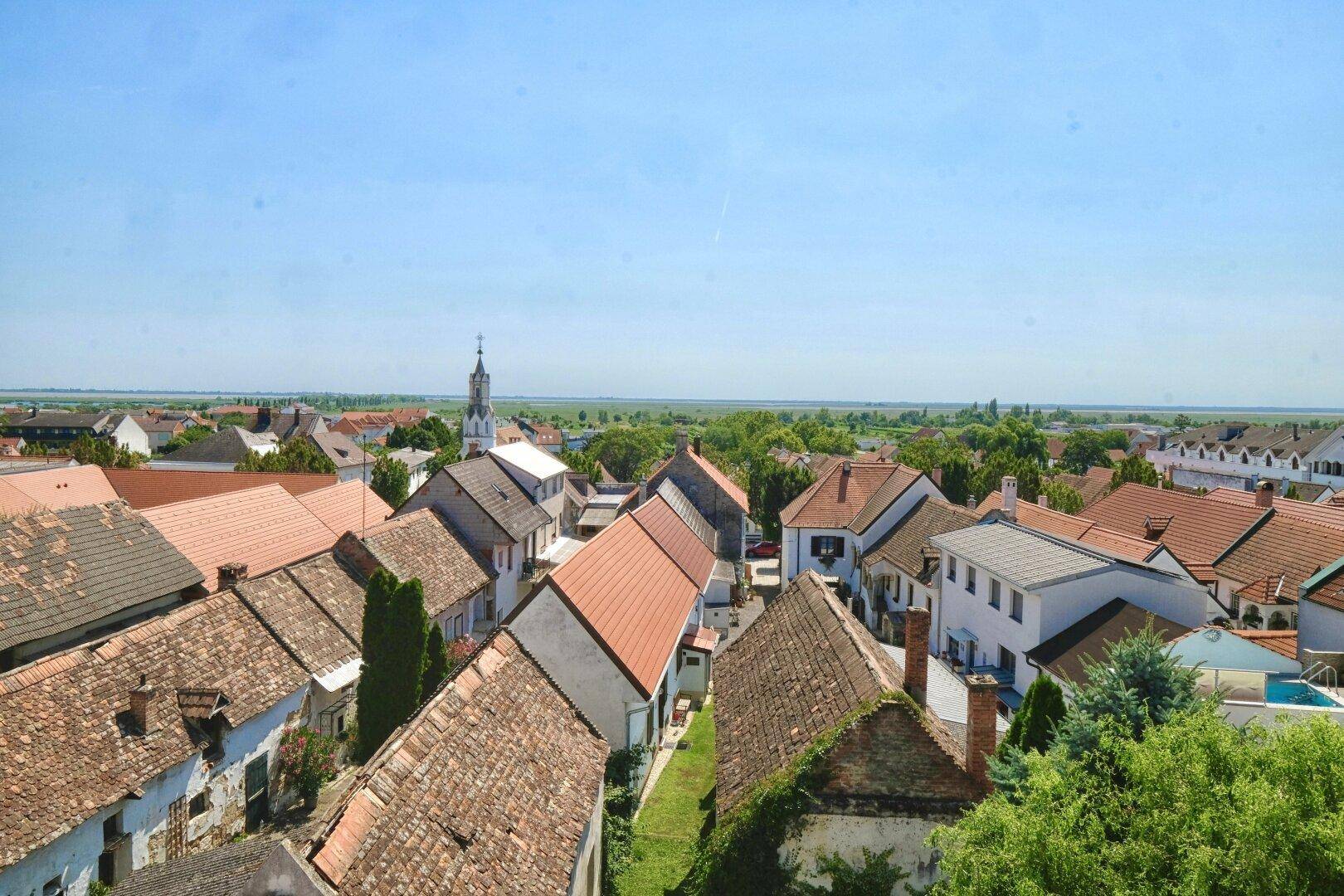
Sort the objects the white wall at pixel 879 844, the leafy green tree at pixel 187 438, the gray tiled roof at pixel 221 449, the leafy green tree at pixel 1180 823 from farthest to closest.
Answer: the leafy green tree at pixel 187 438 → the gray tiled roof at pixel 221 449 → the white wall at pixel 879 844 → the leafy green tree at pixel 1180 823

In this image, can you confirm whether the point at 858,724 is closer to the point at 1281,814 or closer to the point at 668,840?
the point at 1281,814

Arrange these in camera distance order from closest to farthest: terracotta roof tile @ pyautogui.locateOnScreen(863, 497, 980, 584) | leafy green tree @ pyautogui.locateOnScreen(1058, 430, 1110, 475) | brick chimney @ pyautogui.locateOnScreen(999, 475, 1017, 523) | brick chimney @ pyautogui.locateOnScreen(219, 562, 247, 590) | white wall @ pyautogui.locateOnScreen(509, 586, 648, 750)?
1. white wall @ pyautogui.locateOnScreen(509, 586, 648, 750)
2. brick chimney @ pyautogui.locateOnScreen(219, 562, 247, 590)
3. terracotta roof tile @ pyautogui.locateOnScreen(863, 497, 980, 584)
4. brick chimney @ pyautogui.locateOnScreen(999, 475, 1017, 523)
5. leafy green tree @ pyautogui.locateOnScreen(1058, 430, 1110, 475)

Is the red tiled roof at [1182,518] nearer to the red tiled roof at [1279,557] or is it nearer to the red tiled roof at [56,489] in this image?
the red tiled roof at [1279,557]

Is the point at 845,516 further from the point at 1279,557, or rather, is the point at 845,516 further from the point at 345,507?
the point at 345,507

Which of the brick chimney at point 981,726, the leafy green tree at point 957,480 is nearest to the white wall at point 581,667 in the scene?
the brick chimney at point 981,726

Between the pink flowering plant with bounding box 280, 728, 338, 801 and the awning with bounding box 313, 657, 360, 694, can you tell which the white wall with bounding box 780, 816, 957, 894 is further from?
the awning with bounding box 313, 657, 360, 694

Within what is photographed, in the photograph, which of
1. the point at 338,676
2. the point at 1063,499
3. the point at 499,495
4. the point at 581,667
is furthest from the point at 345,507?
the point at 1063,499

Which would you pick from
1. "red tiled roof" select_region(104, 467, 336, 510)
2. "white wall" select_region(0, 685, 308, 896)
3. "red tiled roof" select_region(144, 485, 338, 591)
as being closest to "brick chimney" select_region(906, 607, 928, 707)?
"white wall" select_region(0, 685, 308, 896)
